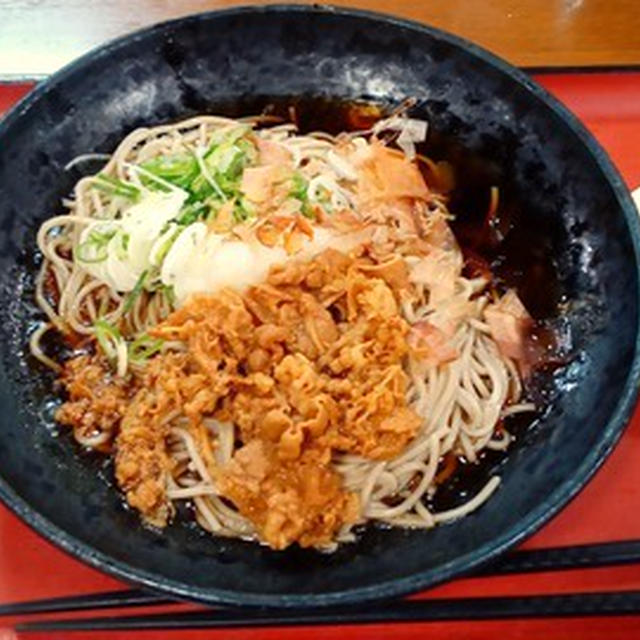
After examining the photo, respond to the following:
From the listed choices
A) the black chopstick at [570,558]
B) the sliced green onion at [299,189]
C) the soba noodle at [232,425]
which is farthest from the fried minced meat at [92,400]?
the black chopstick at [570,558]

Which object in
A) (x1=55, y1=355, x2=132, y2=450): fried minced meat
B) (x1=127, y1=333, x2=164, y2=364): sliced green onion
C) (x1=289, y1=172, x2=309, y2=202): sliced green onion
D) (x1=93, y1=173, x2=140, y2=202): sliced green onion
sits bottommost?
(x1=55, y1=355, x2=132, y2=450): fried minced meat

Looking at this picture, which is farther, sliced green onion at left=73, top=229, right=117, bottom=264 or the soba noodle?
sliced green onion at left=73, top=229, right=117, bottom=264

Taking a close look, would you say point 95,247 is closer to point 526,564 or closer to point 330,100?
point 330,100

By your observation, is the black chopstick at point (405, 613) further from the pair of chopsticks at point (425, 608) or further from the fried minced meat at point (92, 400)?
the fried minced meat at point (92, 400)

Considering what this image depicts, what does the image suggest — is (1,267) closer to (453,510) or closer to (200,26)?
(200,26)

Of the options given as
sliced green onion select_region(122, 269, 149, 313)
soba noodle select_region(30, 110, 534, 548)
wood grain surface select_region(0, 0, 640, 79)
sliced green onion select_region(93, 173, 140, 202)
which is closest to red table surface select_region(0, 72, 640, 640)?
soba noodle select_region(30, 110, 534, 548)

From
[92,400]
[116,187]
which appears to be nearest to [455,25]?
[116,187]

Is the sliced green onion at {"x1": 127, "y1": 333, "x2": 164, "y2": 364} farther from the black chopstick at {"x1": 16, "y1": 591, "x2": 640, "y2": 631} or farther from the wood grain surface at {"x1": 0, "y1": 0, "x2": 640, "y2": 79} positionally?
the wood grain surface at {"x1": 0, "y1": 0, "x2": 640, "y2": 79}
